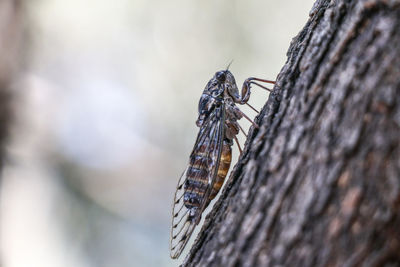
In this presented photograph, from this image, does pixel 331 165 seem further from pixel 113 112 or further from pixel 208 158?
pixel 113 112

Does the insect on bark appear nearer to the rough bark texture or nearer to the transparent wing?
the transparent wing

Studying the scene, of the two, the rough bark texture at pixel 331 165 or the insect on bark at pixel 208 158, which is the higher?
the insect on bark at pixel 208 158

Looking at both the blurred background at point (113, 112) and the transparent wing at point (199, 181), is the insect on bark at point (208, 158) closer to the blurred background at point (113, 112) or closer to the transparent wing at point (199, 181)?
the transparent wing at point (199, 181)

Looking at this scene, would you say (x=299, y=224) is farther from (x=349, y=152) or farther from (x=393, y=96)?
(x=393, y=96)

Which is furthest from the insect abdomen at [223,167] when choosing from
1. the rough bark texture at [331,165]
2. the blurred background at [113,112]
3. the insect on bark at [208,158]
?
the blurred background at [113,112]

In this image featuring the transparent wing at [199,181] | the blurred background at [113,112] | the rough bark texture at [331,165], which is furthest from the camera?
the blurred background at [113,112]

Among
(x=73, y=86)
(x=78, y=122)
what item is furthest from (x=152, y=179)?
(x=73, y=86)

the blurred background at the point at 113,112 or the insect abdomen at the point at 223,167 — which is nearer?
the insect abdomen at the point at 223,167
